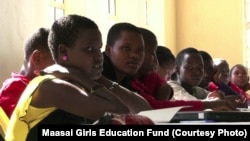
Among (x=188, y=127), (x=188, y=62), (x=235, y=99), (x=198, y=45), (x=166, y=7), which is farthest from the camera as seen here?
(x=198, y=45)

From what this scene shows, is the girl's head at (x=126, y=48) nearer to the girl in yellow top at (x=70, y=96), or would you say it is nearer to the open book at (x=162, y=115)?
the girl in yellow top at (x=70, y=96)

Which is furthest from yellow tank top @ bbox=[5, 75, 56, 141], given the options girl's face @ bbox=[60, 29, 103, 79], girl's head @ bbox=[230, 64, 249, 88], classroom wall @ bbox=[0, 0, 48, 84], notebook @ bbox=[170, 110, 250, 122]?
girl's head @ bbox=[230, 64, 249, 88]

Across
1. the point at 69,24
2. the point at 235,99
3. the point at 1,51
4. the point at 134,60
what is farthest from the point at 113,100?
the point at 1,51

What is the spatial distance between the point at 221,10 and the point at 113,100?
531 cm

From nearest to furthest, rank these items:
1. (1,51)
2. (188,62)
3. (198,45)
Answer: (1,51)
(188,62)
(198,45)

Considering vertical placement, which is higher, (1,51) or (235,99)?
(1,51)

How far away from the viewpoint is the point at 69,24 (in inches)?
45.7

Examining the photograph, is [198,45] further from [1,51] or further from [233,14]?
[1,51]

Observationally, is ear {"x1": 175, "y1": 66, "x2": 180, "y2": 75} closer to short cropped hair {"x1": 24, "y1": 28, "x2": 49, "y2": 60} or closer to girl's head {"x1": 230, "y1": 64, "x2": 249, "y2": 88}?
short cropped hair {"x1": 24, "y1": 28, "x2": 49, "y2": 60}

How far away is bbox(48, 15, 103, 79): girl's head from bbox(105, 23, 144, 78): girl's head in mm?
373

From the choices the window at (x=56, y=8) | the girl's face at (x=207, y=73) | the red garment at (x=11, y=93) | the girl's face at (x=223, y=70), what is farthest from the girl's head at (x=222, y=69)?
the red garment at (x=11, y=93)

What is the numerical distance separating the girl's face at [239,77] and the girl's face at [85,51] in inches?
123

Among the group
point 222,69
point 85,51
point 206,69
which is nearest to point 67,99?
point 85,51

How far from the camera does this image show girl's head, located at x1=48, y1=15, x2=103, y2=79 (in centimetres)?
115
